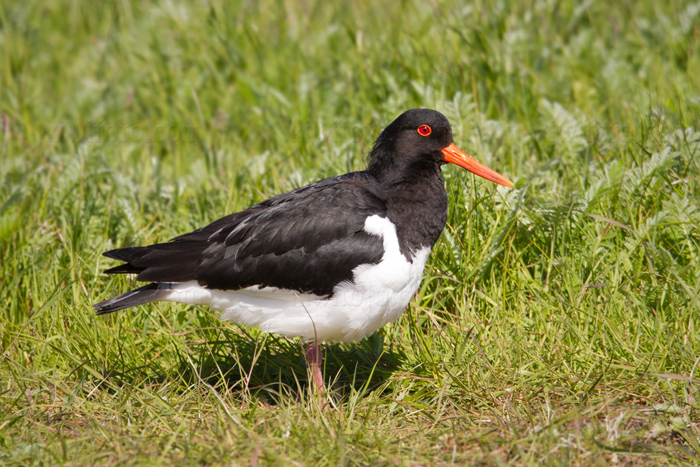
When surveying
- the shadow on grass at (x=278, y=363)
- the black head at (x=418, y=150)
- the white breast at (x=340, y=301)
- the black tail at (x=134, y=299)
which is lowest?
the shadow on grass at (x=278, y=363)

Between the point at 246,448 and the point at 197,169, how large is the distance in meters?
3.21

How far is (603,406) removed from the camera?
327 cm

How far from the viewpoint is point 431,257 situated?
14.8 feet

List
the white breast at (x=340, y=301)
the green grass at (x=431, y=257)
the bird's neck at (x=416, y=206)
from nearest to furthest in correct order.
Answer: the green grass at (x=431, y=257)
the white breast at (x=340, y=301)
the bird's neck at (x=416, y=206)

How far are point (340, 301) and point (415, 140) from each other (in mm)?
1073

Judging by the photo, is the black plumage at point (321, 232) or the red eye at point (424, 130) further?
the red eye at point (424, 130)

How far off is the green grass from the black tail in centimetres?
33

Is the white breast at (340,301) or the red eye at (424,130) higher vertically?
the red eye at (424,130)

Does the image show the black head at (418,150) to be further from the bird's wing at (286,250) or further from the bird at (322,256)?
the bird's wing at (286,250)

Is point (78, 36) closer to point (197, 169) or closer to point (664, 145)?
point (197, 169)

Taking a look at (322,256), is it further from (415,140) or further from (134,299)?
(134,299)

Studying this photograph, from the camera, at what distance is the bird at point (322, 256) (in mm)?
3688

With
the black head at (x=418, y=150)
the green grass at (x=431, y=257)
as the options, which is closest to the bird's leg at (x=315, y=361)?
the green grass at (x=431, y=257)

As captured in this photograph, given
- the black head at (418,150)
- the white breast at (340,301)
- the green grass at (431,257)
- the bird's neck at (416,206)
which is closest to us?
the green grass at (431,257)
